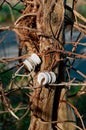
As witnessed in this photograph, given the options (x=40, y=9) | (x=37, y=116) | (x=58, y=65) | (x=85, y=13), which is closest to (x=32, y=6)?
(x=40, y=9)

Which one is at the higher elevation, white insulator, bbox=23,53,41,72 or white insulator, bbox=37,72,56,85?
white insulator, bbox=23,53,41,72

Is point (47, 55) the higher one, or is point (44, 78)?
point (47, 55)

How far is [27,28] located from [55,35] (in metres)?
0.19

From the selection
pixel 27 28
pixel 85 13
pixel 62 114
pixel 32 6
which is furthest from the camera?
pixel 85 13

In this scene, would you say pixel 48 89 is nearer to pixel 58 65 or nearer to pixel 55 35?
pixel 58 65

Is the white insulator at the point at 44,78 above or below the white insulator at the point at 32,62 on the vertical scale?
below

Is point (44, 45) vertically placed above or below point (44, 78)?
above

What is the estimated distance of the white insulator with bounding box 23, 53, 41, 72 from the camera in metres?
2.36

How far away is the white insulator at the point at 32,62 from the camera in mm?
2359

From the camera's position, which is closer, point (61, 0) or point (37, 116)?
point (61, 0)

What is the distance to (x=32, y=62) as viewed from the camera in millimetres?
2375

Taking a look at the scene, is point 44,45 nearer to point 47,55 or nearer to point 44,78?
point 47,55

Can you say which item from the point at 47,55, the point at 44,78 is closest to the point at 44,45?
the point at 47,55

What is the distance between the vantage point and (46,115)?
2.63m
